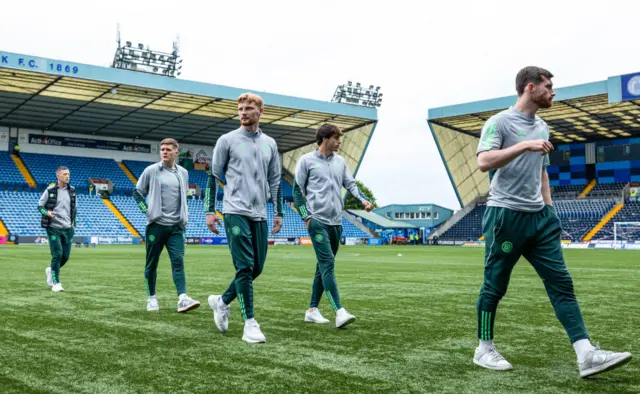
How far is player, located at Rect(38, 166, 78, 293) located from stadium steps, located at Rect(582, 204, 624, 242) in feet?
147

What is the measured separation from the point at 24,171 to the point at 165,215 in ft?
143

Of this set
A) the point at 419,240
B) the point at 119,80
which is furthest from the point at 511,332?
the point at 419,240

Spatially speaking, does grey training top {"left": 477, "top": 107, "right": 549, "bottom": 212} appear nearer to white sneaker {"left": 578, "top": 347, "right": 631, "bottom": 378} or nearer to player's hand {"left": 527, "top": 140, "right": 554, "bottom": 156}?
player's hand {"left": 527, "top": 140, "right": 554, "bottom": 156}

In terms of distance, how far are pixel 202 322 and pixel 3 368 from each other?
237 cm

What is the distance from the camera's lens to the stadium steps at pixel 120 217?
147 ft

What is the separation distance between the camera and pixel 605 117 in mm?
45500

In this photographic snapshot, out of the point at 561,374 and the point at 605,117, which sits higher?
the point at 605,117

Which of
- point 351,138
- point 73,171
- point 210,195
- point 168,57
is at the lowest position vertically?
point 210,195

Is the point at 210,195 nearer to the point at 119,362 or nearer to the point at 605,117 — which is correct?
the point at 119,362

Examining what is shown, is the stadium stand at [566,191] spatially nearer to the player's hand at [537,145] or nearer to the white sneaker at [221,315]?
the white sneaker at [221,315]

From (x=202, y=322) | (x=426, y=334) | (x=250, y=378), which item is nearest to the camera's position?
(x=250, y=378)

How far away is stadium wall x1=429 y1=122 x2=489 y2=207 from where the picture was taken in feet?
169

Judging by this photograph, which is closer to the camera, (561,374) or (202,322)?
(561,374)

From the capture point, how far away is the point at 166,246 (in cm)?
721
